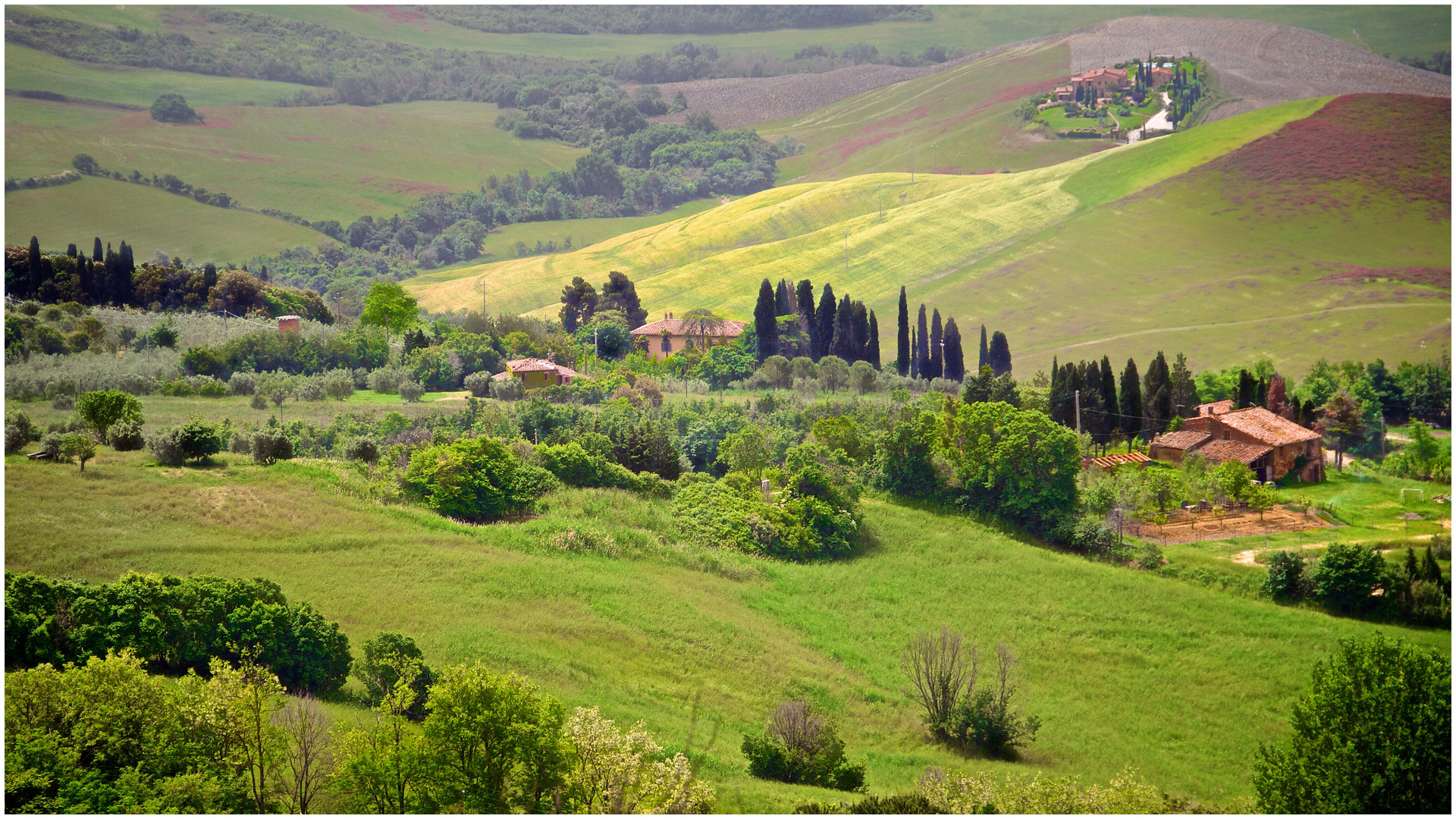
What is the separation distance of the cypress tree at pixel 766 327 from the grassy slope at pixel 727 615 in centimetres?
3604

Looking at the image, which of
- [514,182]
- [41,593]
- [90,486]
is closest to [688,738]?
[41,593]

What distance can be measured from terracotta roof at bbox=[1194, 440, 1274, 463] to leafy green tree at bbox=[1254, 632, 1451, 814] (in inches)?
1125

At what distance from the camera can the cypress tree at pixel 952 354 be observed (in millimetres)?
81812

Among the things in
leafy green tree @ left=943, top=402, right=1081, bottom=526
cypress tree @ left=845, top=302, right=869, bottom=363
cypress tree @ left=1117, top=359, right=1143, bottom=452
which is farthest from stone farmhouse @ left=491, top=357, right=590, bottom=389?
cypress tree @ left=1117, top=359, right=1143, bottom=452

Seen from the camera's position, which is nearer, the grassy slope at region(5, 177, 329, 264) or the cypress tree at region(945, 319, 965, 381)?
the cypress tree at region(945, 319, 965, 381)

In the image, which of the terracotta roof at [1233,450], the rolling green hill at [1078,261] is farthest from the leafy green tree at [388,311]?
the terracotta roof at [1233,450]

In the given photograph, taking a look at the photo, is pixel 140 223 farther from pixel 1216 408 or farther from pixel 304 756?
pixel 304 756

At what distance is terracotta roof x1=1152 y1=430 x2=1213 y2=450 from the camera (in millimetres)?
62094

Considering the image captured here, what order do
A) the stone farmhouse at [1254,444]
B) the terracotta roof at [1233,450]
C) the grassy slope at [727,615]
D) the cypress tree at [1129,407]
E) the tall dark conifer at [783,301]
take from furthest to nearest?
the tall dark conifer at [783,301]
the cypress tree at [1129,407]
the stone farmhouse at [1254,444]
the terracotta roof at [1233,450]
the grassy slope at [727,615]

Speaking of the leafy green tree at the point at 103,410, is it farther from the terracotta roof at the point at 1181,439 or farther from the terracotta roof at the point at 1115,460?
the terracotta roof at the point at 1181,439

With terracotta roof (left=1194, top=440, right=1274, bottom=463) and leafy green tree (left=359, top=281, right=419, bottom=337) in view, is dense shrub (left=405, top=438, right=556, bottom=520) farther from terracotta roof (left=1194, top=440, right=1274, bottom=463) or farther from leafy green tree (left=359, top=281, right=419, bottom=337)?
leafy green tree (left=359, top=281, right=419, bottom=337)

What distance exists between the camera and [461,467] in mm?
47781

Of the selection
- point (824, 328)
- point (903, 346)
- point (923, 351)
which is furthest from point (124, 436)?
point (923, 351)

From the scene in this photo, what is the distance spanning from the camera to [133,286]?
269 ft
